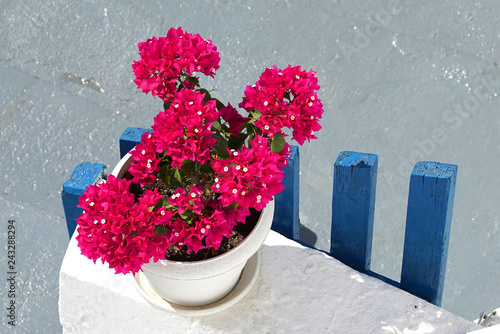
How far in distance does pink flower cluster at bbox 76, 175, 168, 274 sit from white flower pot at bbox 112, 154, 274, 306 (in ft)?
0.47

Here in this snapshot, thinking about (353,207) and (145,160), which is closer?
(145,160)

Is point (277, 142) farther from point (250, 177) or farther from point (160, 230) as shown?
point (160, 230)

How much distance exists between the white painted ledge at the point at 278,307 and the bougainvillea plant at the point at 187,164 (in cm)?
30

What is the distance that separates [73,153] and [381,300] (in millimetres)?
1624

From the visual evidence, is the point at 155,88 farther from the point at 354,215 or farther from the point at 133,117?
the point at 133,117

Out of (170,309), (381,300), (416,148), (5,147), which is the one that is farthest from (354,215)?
(5,147)

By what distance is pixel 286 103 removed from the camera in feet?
4.06

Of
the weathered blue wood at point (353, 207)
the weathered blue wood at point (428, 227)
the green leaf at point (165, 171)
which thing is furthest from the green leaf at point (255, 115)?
the weathered blue wood at point (428, 227)

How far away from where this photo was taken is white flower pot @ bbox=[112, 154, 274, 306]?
4.26 feet

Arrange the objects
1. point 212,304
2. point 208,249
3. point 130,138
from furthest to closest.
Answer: point 130,138 < point 212,304 < point 208,249

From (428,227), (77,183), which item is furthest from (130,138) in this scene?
(428,227)

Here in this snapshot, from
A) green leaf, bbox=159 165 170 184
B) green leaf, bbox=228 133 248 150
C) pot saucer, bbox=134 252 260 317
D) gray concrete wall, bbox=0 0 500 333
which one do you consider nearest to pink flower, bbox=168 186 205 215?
green leaf, bbox=159 165 170 184

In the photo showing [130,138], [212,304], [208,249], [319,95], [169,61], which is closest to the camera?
[169,61]

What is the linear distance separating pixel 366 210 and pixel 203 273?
51 centimetres
